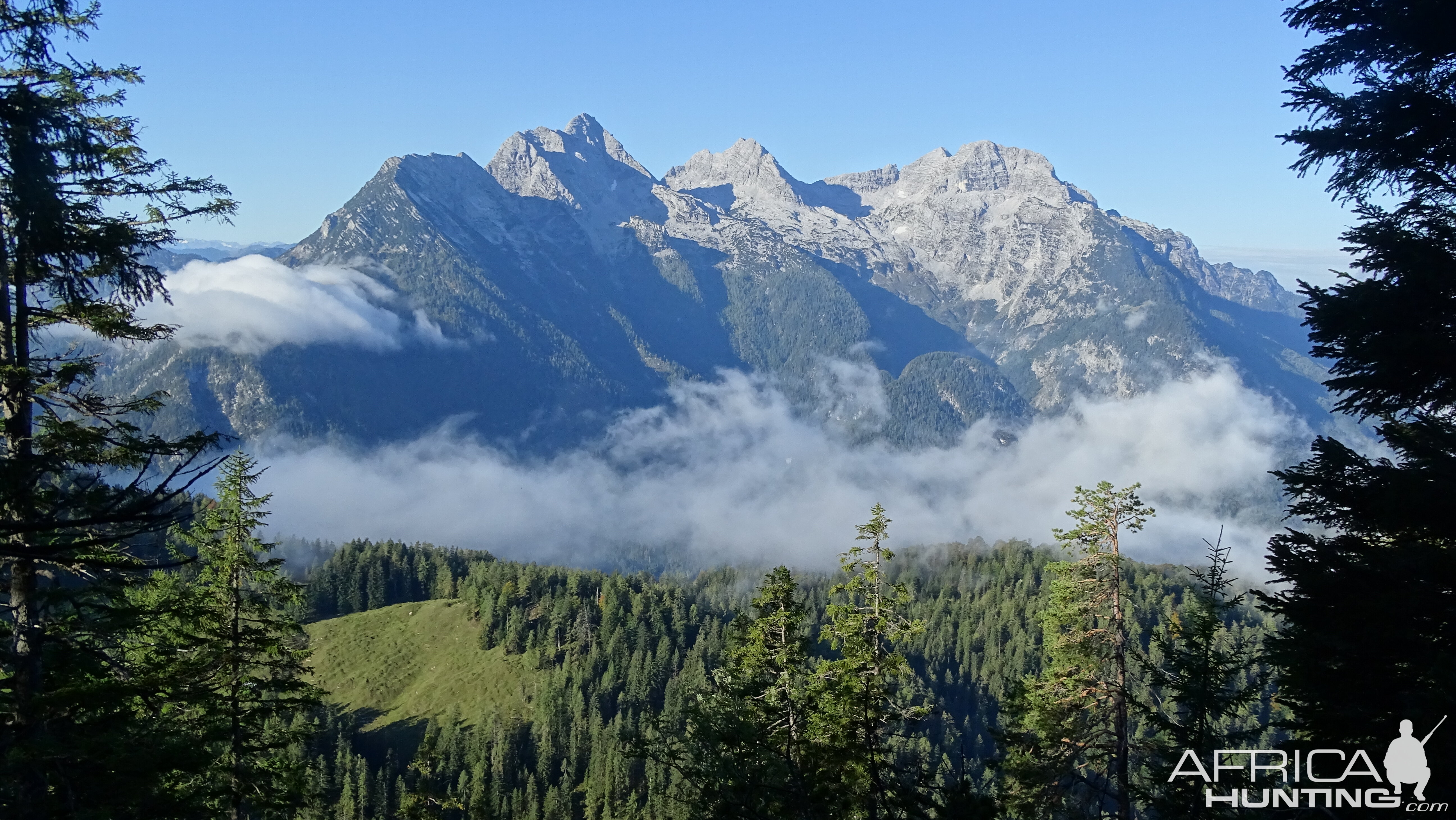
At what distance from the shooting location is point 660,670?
133 metres

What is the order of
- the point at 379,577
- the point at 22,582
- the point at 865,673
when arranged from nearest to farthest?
the point at 22,582 < the point at 865,673 < the point at 379,577

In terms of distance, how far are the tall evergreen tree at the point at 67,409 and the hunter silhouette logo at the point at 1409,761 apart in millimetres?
14694

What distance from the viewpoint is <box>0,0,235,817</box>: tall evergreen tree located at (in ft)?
35.0

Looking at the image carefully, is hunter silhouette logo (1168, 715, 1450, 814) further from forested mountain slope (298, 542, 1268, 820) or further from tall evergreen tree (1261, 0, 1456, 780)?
forested mountain slope (298, 542, 1268, 820)

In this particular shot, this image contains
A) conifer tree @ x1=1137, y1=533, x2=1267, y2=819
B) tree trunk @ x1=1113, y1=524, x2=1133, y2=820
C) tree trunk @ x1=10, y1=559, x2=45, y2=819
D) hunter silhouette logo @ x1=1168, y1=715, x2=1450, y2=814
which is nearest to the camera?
hunter silhouette logo @ x1=1168, y1=715, x2=1450, y2=814

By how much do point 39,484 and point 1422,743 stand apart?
1825 centimetres

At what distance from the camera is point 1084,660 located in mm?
23547

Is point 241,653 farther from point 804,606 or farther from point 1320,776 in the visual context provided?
point 1320,776

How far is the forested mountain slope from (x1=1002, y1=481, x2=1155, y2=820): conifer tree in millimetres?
37878

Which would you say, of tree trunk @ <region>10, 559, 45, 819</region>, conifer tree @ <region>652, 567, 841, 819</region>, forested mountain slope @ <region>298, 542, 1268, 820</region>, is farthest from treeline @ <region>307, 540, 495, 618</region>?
tree trunk @ <region>10, 559, 45, 819</region>

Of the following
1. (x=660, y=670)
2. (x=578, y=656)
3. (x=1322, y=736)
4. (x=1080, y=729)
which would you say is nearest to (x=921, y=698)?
(x=660, y=670)

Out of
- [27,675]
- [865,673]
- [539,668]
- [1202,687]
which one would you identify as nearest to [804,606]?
[865,673]

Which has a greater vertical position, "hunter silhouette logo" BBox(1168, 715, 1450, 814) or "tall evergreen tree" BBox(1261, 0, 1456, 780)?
"tall evergreen tree" BBox(1261, 0, 1456, 780)

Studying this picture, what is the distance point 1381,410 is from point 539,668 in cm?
13315
